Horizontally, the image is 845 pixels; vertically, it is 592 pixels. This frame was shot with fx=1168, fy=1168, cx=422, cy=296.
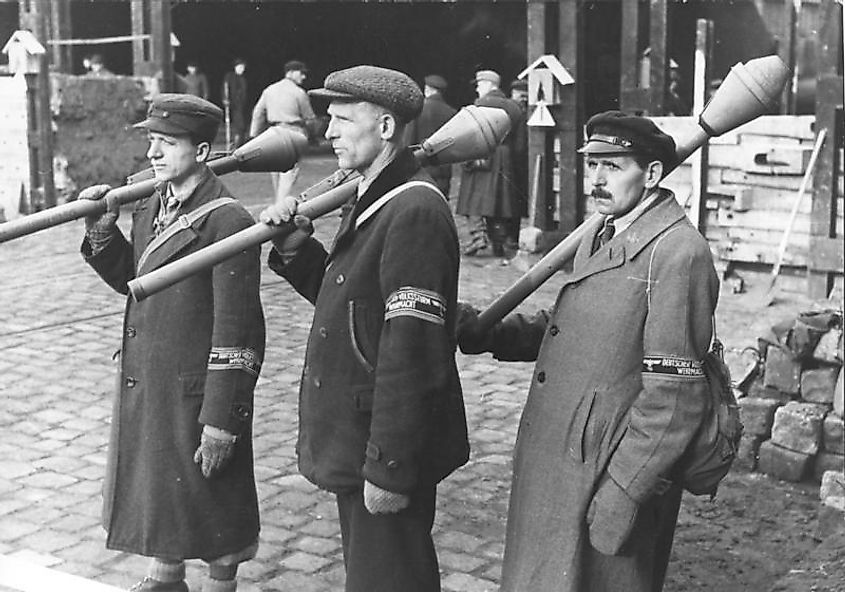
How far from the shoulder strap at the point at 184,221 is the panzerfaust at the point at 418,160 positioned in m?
0.33

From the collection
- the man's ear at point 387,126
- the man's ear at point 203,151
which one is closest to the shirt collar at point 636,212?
the man's ear at point 387,126

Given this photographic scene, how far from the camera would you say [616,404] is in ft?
10.5

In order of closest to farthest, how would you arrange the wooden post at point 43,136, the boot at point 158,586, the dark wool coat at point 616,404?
the dark wool coat at point 616,404, the boot at point 158,586, the wooden post at point 43,136

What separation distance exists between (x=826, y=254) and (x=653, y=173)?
20.3 feet

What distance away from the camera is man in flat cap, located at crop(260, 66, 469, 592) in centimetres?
328

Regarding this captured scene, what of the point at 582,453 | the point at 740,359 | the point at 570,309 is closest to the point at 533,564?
the point at 582,453

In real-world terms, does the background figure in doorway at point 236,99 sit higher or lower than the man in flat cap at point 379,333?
higher

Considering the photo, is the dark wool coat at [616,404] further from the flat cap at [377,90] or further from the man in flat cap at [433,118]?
the man in flat cap at [433,118]

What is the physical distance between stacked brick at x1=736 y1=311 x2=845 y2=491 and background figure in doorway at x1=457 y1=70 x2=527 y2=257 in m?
5.85

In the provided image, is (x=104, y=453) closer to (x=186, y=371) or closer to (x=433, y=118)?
(x=186, y=371)

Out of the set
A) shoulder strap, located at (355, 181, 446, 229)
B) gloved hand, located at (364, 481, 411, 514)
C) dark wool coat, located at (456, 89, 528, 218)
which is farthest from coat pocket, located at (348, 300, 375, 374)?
dark wool coat, located at (456, 89, 528, 218)

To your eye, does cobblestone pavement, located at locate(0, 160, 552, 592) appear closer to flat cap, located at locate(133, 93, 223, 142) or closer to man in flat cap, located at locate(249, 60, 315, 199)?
flat cap, located at locate(133, 93, 223, 142)

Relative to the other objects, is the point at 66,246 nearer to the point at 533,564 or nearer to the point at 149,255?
the point at 149,255

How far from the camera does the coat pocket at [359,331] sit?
11.2 feet
